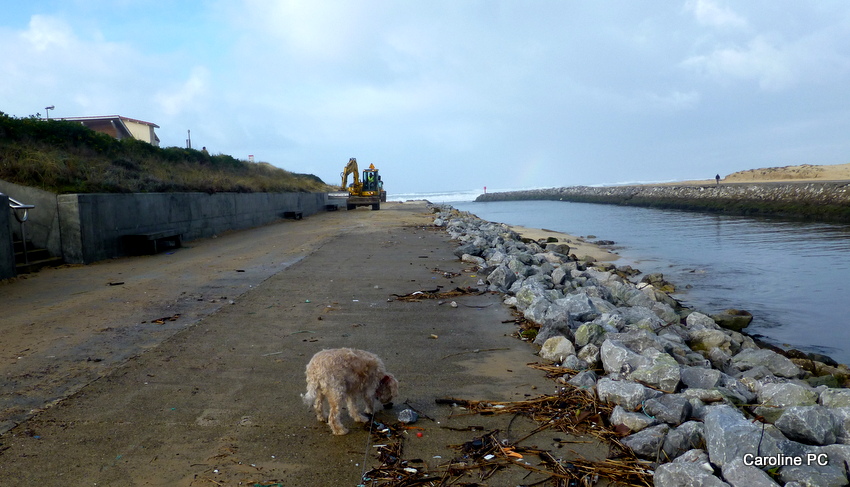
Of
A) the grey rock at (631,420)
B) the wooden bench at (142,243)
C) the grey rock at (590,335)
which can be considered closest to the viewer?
the grey rock at (631,420)

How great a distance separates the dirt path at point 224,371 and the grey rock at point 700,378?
3.65 ft

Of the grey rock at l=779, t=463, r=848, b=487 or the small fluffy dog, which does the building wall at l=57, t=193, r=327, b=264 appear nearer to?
the small fluffy dog

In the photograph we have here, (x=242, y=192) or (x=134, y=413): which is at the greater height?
(x=242, y=192)

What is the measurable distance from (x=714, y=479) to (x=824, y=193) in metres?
40.9

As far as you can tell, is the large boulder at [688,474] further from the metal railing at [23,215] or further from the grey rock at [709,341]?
the metal railing at [23,215]

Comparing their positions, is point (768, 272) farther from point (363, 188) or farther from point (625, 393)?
point (363, 188)

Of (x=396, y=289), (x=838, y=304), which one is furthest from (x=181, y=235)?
(x=838, y=304)

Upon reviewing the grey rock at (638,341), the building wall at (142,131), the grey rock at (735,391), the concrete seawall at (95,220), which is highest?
the building wall at (142,131)

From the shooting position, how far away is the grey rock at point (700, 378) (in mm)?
4406

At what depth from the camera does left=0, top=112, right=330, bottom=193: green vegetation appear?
11.6 m

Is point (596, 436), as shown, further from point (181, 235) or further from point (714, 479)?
point (181, 235)

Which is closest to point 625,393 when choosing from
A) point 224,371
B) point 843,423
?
point 843,423

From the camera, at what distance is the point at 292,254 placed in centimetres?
1255

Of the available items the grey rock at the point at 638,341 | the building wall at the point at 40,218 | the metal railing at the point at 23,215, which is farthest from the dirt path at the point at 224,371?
the building wall at the point at 40,218
